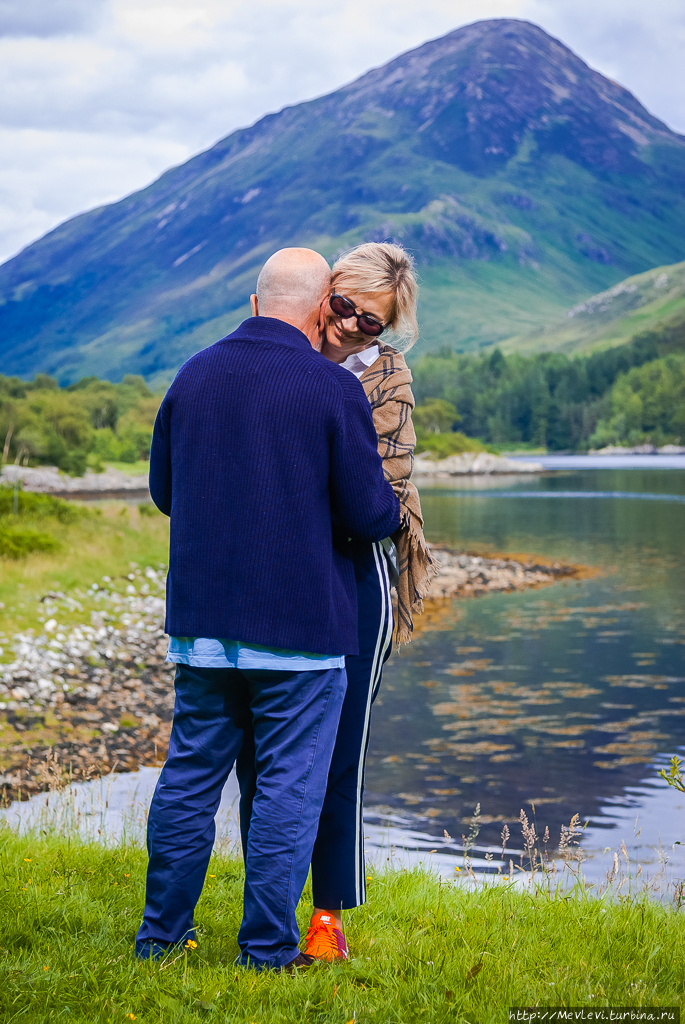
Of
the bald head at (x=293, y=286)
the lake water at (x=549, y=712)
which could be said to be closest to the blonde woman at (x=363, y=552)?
the bald head at (x=293, y=286)

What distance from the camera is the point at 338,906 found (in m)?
3.60

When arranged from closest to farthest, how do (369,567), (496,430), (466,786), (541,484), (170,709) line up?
(369,567)
(466,786)
(170,709)
(541,484)
(496,430)

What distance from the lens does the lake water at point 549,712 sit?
10.2 meters

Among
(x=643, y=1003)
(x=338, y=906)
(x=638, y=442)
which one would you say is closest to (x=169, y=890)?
(x=338, y=906)

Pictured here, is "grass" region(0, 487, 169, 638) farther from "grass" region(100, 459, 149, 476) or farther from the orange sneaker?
"grass" region(100, 459, 149, 476)

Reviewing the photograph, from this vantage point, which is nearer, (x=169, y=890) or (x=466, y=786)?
(x=169, y=890)

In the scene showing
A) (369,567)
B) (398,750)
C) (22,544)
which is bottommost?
(398,750)

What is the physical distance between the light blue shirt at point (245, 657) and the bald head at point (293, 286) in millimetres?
1178

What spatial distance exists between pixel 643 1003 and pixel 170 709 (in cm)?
1091

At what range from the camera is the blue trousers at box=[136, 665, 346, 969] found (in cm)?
329

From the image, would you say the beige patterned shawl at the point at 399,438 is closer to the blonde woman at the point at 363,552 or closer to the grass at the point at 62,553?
the blonde woman at the point at 363,552

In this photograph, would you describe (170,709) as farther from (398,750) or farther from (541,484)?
(541,484)

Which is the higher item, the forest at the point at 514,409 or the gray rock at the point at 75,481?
the forest at the point at 514,409

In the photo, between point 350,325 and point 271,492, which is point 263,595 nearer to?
point 271,492
